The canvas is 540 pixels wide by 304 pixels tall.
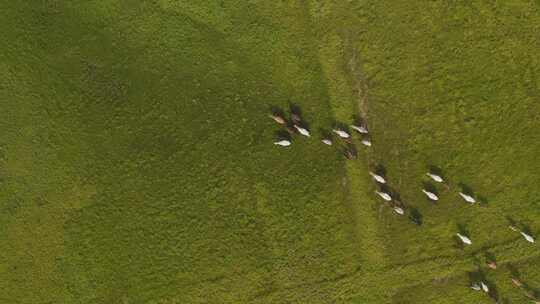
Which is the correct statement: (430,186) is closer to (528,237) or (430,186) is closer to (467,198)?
(467,198)

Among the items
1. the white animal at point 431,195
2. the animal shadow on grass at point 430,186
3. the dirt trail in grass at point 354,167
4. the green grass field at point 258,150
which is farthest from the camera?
the animal shadow on grass at point 430,186

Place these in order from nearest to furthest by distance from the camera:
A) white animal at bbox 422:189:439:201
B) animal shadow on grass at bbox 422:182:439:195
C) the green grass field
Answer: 1. the green grass field
2. white animal at bbox 422:189:439:201
3. animal shadow on grass at bbox 422:182:439:195

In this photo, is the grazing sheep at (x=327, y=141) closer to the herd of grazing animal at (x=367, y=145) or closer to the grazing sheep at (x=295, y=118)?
the herd of grazing animal at (x=367, y=145)

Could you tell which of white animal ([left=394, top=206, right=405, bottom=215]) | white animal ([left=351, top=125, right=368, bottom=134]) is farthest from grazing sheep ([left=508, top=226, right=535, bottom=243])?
white animal ([left=351, top=125, right=368, bottom=134])

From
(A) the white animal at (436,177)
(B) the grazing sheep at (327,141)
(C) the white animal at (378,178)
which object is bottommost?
(A) the white animal at (436,177)

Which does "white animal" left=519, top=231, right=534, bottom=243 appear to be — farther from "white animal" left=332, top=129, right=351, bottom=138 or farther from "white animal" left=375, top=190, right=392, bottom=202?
"white animal" left=332, top=129, right=351, bottom=138

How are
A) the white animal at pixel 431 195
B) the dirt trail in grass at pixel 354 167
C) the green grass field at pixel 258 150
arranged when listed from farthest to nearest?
the white animal at pixel 431 195
the dirt trail in grass at pixel 354 167
the green grass field at pixel 258 150

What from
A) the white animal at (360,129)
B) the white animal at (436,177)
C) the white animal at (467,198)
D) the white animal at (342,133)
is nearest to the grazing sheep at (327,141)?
the white animal at (342,133)
